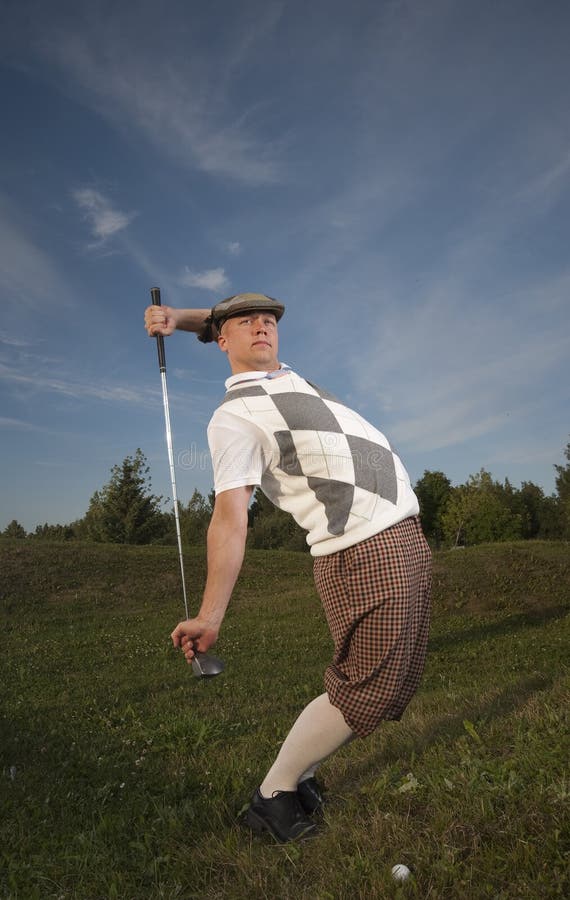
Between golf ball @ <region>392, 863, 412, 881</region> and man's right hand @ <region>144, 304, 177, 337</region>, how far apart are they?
2.94 metres

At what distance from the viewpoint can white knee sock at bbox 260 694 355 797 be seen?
3.17m

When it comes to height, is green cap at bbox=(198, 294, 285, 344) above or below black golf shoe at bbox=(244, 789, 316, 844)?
above

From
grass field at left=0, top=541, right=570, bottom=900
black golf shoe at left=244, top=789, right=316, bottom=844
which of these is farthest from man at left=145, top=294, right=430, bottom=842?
grass field at left=0, top=541, right=570, bottom=900

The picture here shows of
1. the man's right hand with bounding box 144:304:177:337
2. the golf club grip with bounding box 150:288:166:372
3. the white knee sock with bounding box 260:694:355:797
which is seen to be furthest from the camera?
the golf club grip with bounding box 150:288:166:372

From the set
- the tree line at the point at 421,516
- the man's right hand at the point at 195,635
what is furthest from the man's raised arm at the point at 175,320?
the tree line at the point at 421,516

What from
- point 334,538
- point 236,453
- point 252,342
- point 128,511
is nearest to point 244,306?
point 252,342

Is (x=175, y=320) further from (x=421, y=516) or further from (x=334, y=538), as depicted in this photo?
(x=421, y=516)

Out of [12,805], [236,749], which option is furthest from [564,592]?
[12,805]

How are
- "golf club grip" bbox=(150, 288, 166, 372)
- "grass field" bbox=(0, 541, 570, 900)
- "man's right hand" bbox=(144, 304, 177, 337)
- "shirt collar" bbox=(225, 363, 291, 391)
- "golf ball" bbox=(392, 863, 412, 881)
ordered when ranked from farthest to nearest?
1. "golf club grip" bbox=(150, 288, 166, 372)
2. "man's right hand" bbox=(144, 304, 177, 337)
3. "shirt collar" bbox=(225, 363, 291, 391)
4. "grass field" bbox=(0, 541, 570, 900)
5. "golf ball" bbox=(392, 863, 412, 881)

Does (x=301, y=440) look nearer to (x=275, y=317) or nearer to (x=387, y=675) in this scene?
(x=275, y=317)

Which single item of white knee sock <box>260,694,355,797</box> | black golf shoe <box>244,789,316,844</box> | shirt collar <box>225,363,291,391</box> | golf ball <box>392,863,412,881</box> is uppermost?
shirt collar <box>225,363,291,391</box>

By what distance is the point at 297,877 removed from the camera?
10.2 feet

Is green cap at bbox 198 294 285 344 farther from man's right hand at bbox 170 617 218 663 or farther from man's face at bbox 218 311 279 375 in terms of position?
man's right hand at bbox 170 617 218 663

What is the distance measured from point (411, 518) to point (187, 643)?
1.21m
